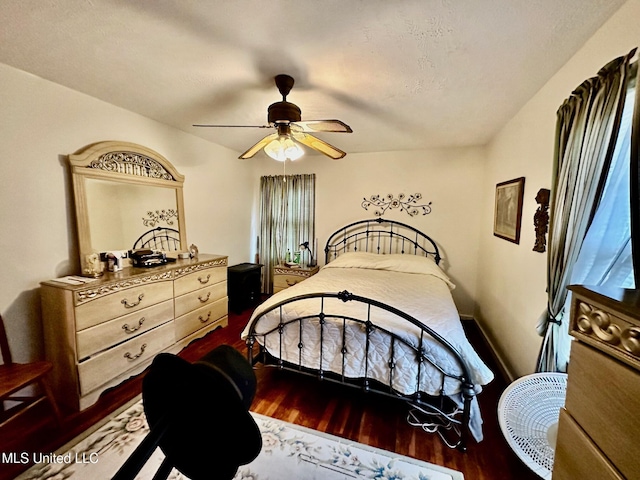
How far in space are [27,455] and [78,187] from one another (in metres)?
1.86

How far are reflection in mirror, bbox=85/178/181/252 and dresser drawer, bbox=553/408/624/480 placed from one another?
3.18 meters

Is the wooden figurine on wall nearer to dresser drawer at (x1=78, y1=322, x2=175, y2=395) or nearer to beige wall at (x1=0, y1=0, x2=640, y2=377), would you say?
beige wall at (x1=0, y1=0, x2=640, y2=377)

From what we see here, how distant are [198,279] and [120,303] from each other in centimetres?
83

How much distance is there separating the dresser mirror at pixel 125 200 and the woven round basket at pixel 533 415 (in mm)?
3091

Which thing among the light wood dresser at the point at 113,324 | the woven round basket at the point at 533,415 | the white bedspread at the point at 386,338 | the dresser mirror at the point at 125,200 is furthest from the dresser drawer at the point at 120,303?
the woven round basket at the point at 533,415

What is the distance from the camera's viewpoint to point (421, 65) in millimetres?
1737

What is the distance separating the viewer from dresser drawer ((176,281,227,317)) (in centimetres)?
270

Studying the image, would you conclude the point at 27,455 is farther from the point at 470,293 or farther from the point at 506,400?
the point at 470,293

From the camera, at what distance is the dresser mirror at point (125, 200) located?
2221 mm

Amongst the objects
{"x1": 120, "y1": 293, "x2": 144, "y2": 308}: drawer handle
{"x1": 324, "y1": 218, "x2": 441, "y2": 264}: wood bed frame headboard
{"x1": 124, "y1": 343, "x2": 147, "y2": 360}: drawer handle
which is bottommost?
{"x1": 124, "y1": 343, "x2": 147, "y2": 360}: drawer handle

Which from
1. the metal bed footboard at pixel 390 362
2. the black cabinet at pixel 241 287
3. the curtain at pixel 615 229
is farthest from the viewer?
the black cabinet at pixel 241 287

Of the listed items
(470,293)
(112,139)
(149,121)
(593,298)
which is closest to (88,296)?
(112,139)

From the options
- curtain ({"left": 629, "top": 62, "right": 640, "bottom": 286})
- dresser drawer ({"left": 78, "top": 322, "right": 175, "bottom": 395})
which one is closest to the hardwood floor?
dresser drawer ({"left": 78, "top": 322, "right": 175, "bottom": 395})

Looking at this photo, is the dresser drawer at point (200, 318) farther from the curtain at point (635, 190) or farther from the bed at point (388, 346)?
the curtain at point (635, 190)
